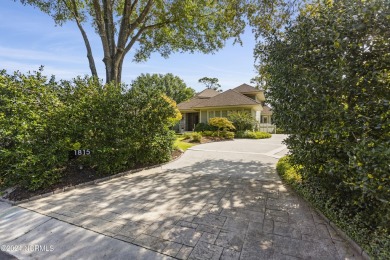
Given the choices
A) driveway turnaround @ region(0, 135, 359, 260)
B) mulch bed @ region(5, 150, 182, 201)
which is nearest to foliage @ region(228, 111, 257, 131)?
driveway turnaround @ region(0, 135, 359, 260)

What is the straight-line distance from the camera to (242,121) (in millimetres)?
19203

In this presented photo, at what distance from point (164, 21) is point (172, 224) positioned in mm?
9996

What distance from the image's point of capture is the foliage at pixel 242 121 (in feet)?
63.1

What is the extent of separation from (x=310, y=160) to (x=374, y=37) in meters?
2.24

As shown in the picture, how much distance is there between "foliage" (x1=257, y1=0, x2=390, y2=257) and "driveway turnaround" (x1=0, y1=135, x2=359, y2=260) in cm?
74

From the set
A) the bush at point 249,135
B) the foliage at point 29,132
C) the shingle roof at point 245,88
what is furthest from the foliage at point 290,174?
the shingle roof at point 245,88

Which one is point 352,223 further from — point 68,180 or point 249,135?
point 249,135

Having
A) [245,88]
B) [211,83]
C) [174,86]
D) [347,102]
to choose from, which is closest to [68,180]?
[347,102]

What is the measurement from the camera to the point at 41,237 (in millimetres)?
3027

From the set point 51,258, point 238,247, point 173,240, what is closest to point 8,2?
point 51,258

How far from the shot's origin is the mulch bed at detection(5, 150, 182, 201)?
14.9ft

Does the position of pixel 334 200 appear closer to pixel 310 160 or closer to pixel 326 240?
pixel 310 160

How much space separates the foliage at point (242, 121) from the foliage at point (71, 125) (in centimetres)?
1262

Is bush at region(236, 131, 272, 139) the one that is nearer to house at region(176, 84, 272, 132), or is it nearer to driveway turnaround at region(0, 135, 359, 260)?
house at region(176, 84, 272, 132)
